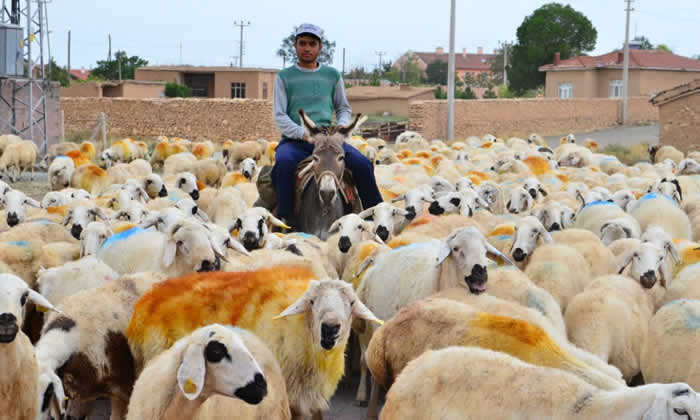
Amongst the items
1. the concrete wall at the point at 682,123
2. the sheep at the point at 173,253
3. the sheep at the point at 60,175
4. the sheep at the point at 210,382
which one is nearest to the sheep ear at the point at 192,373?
the sheep at the point at 210,382

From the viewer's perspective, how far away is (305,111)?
28.1ft

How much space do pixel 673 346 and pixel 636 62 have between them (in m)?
49.6

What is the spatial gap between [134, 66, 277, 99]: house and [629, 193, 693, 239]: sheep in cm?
3627

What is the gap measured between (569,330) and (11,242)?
441 cm

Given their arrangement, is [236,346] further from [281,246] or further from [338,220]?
[338,220]

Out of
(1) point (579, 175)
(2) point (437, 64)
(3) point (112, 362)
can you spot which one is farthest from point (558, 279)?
(2) point (437, 64)

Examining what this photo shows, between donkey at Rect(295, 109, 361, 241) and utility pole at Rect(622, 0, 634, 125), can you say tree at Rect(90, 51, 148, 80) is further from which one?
donkey at Rect(295, 109, 361, 241)

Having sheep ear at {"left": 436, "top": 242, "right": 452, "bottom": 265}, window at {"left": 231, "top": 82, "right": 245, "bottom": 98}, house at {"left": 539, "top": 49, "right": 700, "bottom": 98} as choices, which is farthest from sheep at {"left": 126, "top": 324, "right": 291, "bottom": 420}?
house at {"left": 539, "top": 49, "right": 700, "bottom": 98}

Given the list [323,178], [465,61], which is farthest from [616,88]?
[465,61]

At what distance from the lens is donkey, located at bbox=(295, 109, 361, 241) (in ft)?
25.8

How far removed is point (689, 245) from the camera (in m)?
7.79

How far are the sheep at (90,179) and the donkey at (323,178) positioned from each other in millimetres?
6282

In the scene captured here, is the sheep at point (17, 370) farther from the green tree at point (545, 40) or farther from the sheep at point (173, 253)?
the green tree at point (545, 40)

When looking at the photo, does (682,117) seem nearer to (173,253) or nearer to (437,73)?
(173,253)
